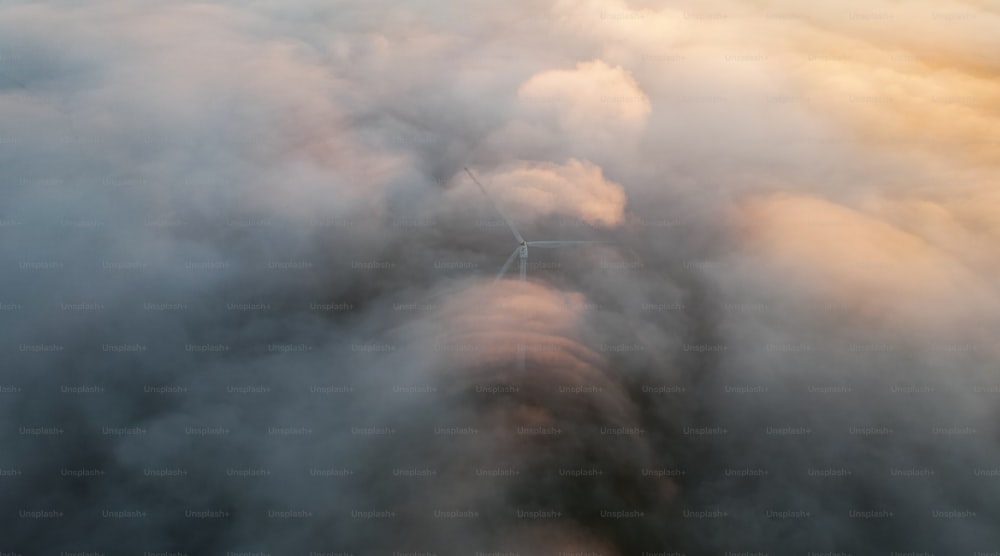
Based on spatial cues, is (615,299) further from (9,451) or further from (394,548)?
(9,451)

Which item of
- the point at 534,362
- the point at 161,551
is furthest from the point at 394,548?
the point at 534,362

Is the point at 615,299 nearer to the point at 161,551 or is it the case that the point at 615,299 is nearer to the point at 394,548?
the point at 394,548

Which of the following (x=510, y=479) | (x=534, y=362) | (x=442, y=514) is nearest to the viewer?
(x=442, y=514)

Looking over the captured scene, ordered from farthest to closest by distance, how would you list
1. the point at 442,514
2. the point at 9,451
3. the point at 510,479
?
the point at 9,451 < the point at 510,479 < the point at 442,514

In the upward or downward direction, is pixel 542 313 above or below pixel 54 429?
above

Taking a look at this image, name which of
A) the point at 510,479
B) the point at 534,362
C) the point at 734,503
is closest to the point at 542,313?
the point at 534,362

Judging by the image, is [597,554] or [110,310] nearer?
[597,554]

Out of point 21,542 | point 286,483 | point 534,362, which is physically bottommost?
point 21,542

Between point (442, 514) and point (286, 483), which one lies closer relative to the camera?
point (442, 514)

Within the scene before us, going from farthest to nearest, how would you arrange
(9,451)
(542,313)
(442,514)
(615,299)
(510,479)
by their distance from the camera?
(615,299)
(542,313)
(9,451)
(510,479)
(442,514)
